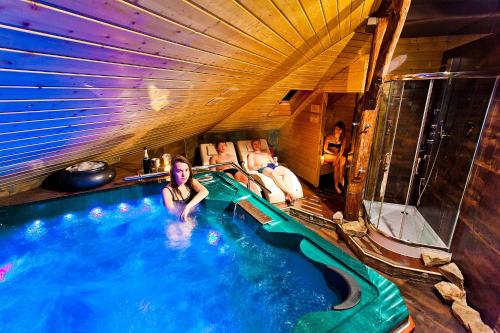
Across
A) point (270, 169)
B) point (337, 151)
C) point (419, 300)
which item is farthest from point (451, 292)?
point (270, 169)

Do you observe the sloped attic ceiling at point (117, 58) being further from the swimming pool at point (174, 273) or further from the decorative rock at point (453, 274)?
the decorative rock at point (453, 274)

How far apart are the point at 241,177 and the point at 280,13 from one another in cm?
364

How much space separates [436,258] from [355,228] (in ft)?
3.22

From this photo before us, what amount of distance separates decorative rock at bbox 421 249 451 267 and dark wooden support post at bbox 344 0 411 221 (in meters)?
1.05

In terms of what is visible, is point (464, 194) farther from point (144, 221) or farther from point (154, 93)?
point (144, 221)

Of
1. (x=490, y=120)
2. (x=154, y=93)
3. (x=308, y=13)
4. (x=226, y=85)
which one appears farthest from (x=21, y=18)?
(x=490, y=120)

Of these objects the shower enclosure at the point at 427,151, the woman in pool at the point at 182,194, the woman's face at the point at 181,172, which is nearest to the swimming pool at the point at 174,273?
the woman in pool at the point at 182,194

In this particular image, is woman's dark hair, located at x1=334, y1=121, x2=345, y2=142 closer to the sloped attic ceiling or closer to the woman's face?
the sloped attic ceiling

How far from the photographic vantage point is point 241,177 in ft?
16.5

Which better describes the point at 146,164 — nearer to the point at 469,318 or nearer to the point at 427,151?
the point at 469,318

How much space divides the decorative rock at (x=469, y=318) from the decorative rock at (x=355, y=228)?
48.9 inches

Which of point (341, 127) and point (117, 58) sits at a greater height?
point (117, 58)

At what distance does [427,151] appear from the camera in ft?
12.6

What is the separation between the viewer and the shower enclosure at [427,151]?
2.99 metres
